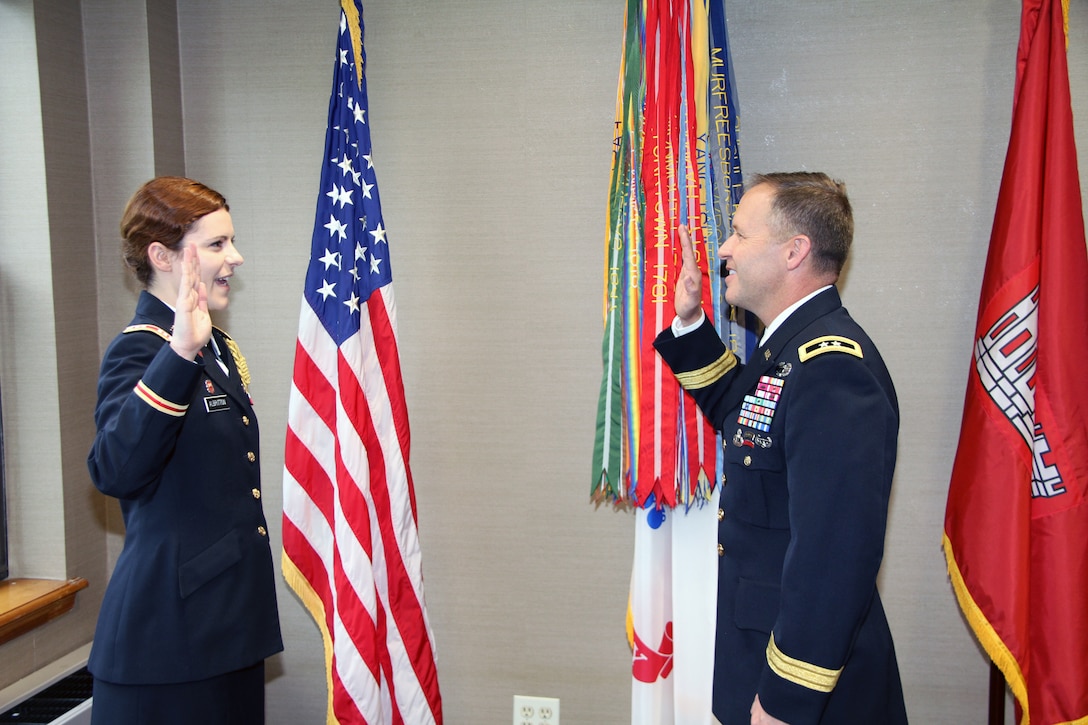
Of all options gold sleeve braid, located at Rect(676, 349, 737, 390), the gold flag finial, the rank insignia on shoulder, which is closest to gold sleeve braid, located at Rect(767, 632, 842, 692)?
the rank insignia on shoulder

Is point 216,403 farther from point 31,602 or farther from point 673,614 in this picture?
point 673,614

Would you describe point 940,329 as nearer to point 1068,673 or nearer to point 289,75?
point 1068,673

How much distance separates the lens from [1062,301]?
210 centimetres

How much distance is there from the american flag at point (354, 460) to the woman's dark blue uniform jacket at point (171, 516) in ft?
1.31

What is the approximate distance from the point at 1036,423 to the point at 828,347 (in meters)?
0.88

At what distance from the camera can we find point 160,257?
1.84 meters

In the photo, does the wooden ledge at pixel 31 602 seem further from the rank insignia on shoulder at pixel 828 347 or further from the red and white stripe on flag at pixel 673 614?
the rank insignia on shoulder at pixel 828 347

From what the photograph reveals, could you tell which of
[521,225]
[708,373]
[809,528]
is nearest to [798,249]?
[708,373]

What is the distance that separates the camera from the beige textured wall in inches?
97.0

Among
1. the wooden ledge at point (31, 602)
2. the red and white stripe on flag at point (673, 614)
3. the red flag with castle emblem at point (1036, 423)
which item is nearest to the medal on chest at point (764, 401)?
the red and white stripe on flag at point (673, 614)

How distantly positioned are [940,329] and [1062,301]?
16.2 inches

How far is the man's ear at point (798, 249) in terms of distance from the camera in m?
1.72

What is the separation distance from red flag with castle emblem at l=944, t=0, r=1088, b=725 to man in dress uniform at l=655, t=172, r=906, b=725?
603mm

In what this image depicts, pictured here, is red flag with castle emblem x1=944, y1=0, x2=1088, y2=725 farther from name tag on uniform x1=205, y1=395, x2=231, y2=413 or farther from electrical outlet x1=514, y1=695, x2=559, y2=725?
name tag on uniform x1=205, y1=395, x2=231, y2=413
